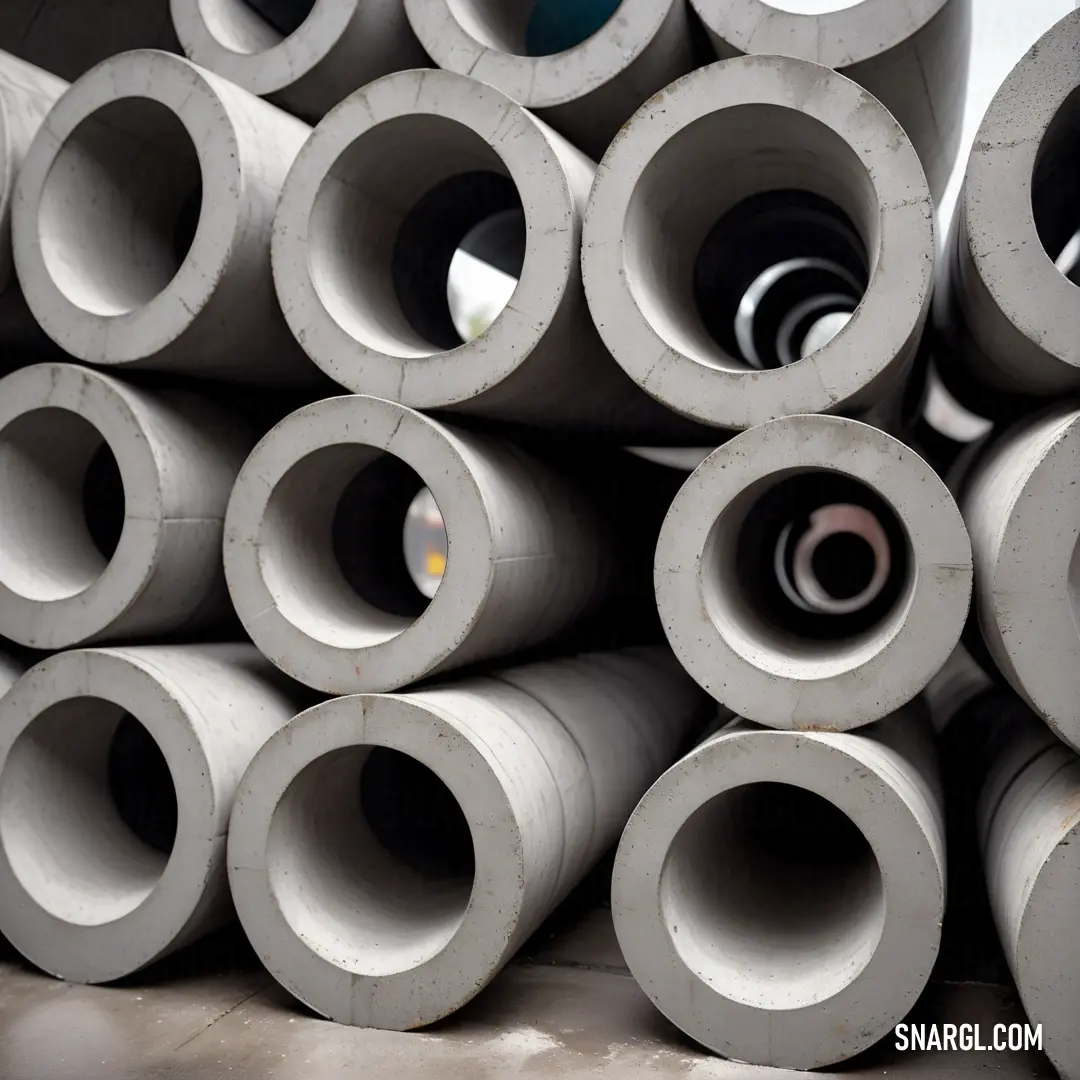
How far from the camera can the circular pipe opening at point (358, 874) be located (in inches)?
136

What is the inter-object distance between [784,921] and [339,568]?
198 cm

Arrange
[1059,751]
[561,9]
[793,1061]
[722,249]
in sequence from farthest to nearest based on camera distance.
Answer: [561,9] → [722,249] → [1059,751] → [793,1061]

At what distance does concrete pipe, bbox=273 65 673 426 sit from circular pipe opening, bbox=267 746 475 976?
49.7 inches

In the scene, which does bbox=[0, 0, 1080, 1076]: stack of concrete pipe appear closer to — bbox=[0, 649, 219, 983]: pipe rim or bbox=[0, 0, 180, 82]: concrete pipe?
bbox=[0, 649, 219, 983]: pipe rim

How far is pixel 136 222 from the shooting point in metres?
4.38

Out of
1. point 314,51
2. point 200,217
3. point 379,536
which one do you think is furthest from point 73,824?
point 314,51

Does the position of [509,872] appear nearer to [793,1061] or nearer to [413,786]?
[793,1061]

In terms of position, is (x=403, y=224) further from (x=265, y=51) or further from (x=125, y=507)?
(x=125, y=507)

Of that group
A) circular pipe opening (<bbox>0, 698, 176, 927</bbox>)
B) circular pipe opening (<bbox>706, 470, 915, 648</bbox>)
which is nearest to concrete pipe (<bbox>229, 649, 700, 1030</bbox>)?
circular pipe opening (<bbox>0, 698, 176, 927</bbox>)

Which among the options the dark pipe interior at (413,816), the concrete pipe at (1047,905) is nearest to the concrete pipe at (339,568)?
the dark pipe interior at (413,816)

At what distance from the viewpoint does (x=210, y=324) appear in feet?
12.6

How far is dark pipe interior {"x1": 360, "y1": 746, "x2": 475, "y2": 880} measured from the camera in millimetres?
4289

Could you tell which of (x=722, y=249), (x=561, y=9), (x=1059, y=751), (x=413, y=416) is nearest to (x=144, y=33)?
(x=561, y=9)

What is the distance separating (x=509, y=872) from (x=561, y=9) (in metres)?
4.15
